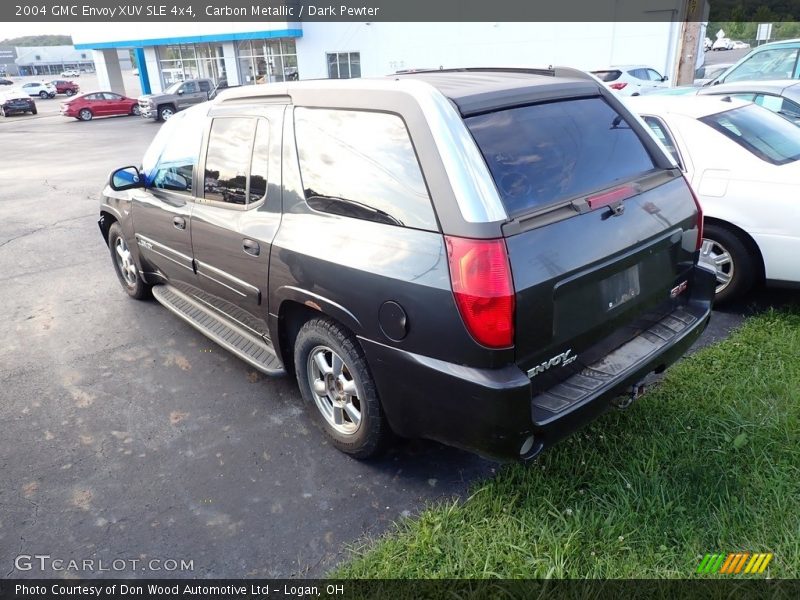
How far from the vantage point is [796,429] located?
10.6 feet

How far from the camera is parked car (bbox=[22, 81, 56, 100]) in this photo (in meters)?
48.4

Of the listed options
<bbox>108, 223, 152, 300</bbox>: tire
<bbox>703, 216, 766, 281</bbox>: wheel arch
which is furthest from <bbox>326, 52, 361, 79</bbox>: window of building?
<bbox>703, 216, 766, 281</bbox>: wheel arch

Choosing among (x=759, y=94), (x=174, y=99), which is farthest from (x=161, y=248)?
(x=174, y=99)

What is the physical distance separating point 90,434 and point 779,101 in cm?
847

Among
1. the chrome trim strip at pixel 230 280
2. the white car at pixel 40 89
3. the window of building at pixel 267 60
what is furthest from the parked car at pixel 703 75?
the white car at pixel 40 89

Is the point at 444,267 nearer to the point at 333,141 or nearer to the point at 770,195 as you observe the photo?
the point at 333,141

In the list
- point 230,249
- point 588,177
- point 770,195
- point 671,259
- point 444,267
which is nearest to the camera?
point 444,267

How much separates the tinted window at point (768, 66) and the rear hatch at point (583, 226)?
10.5 meters

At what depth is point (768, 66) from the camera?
39.1 feet

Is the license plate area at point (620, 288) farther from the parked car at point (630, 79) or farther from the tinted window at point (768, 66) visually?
the parked car at point (630, 79)

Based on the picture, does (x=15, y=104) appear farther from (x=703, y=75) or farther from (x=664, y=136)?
(x=664, y=136)

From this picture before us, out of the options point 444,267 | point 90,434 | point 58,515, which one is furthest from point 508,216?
point 90,434

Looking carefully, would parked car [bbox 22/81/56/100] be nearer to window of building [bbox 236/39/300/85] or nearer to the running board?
window of building [bbox 236/39/300/85]

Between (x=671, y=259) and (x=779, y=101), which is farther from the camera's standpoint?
(x=779, y=101)
